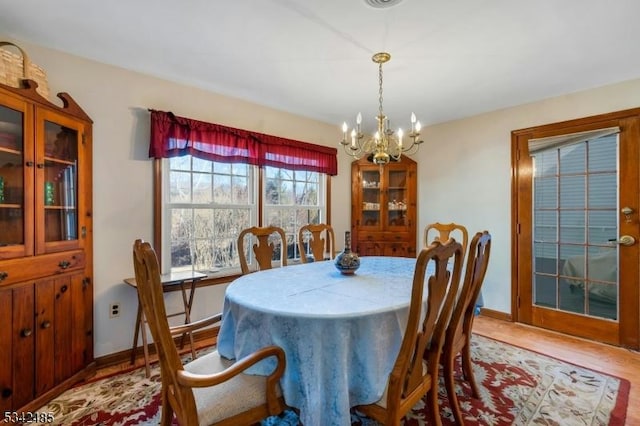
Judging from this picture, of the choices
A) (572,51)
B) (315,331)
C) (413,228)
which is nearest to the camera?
(315,331)

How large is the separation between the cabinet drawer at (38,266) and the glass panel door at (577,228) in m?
4.24

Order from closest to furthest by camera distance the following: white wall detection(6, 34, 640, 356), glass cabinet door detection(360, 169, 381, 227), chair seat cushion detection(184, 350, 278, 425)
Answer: chair seat cushion detection(184, 350, 278, 425) → white wall detection(6, 34, 640, 356) → glass cabinet door detection(360, 169, 381, 227)

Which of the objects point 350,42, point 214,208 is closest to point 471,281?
point 350,42

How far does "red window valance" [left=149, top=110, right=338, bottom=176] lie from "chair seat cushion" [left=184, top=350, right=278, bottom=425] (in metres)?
2.02

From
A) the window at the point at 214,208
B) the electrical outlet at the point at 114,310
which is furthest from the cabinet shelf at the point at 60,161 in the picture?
the electrical outlet at the point at 114,310

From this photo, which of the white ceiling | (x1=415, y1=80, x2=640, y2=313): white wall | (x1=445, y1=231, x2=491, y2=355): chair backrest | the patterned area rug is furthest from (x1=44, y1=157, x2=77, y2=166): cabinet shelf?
(x1=415, y1=80, x2=640, y2=313): white wall

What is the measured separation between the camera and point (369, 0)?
1.75 meters

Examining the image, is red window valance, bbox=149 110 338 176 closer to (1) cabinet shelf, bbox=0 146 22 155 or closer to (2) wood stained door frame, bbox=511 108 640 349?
(1) cabinet shelf, bbox=0 146 22 155

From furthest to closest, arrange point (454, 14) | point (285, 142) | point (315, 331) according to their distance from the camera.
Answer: point (285, 142), point (454, 14), point (315, 331)

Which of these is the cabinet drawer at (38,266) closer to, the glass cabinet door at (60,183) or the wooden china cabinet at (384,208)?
the glass cabinet door at (60,183)

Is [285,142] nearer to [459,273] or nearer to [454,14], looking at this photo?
[454,14]

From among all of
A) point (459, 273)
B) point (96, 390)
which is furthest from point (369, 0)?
point (96, 390)

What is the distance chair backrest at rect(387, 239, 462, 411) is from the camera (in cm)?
117

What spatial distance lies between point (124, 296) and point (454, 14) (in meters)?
3.15
